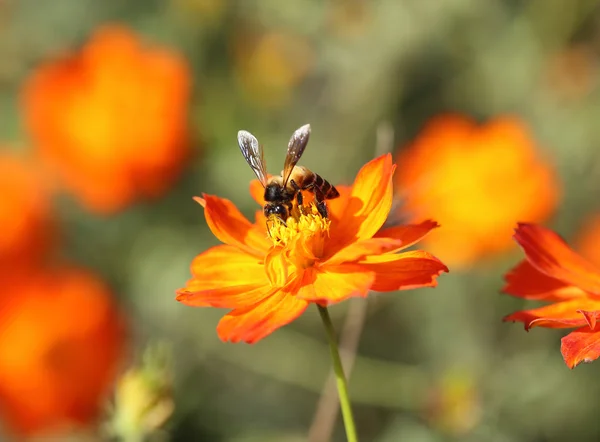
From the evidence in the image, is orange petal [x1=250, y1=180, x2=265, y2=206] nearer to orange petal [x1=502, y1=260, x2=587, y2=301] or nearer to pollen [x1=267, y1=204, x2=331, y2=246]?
pollen [x1=267, y1=204, x2=331, y2=246]

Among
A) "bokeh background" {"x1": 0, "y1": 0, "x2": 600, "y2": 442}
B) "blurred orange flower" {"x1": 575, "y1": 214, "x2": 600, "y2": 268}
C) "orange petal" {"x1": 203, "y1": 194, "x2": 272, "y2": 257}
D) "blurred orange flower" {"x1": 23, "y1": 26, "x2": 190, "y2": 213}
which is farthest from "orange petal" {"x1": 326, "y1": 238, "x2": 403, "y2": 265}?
"blurred orange flower" {"x1": 23, "y1": 26, "x2": 190, "y2": 213}

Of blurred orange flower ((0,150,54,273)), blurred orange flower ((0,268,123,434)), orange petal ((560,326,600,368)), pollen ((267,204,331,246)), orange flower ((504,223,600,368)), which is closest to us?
orange petal ((560,326,600,368))

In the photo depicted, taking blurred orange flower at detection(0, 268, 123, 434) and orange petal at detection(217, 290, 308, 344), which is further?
blurred orange flower at detection(0, 268, 123, 434)

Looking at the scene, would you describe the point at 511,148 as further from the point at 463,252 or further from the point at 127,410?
the point at 127,410

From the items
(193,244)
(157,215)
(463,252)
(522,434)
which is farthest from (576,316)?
(157,215)

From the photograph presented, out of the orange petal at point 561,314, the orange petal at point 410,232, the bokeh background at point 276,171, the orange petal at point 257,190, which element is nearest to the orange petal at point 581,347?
the orange petal at point 561,314

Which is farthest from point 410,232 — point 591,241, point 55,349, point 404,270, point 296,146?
point 591,241
